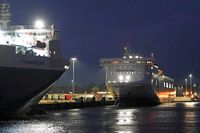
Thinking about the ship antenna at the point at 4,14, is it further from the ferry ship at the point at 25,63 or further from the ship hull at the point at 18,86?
the ship hull at the point at 18,86

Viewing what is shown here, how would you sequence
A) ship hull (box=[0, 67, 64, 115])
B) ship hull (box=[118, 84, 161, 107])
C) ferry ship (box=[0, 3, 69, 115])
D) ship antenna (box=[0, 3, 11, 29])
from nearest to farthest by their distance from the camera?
ship hull (box=[0, 67, 64, 115])
ferry ship (box=[0, 3, 69, 115])
ship antenna (box=[0, 3, 11, 29])
ship hull (box=[118, 84, 161, 107])

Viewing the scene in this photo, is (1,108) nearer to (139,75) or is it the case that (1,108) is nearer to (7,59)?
(7,59)

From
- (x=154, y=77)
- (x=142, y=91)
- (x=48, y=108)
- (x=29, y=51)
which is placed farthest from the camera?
(x=154, y=77)

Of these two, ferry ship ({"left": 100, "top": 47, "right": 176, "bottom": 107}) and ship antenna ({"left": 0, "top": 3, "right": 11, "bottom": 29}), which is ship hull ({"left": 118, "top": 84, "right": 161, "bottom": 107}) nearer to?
ferry ship ({"left": 100, "top": 47, "right": 176, "bottom": 107})

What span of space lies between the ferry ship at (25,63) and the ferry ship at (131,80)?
4305 cm

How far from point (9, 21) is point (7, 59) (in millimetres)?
7567

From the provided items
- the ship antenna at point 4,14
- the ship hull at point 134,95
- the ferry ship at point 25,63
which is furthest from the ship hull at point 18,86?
the ship hull at point 134,95

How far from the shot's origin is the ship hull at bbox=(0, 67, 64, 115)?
131 ft

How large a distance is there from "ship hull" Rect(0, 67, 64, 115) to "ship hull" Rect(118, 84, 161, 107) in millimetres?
47439

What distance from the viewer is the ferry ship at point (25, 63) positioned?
4003 cm

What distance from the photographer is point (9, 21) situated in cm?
4653

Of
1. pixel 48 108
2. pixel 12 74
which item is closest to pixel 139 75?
→ pixel 48 108

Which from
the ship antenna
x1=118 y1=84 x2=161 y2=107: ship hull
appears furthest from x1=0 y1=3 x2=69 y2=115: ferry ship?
x1=118 y1=84 x2=161 y2=107: ship hull

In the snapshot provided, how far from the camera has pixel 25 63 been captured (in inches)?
1635
